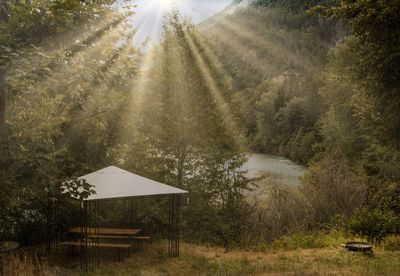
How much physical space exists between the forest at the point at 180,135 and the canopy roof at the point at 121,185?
0.56 metres

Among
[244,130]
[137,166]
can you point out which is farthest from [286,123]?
[137,166]

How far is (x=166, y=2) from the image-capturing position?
22156 millimetres

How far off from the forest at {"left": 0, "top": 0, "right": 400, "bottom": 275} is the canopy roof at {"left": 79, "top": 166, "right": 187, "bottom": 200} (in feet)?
1.83

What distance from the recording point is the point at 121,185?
11344 millimetres

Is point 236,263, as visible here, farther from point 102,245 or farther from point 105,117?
point 105,117

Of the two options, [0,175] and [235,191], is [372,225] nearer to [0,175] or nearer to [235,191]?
[235,191]

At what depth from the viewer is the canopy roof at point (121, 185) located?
1095cm

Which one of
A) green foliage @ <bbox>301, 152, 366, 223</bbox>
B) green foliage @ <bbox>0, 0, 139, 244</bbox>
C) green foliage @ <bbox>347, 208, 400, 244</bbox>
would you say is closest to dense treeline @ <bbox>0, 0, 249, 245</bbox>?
green foliage @ <bbox>0, 0, 139, 244</bbox>

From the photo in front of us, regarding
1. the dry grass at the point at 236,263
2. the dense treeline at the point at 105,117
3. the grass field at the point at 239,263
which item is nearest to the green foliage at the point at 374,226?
the grass field at the point at 239,263

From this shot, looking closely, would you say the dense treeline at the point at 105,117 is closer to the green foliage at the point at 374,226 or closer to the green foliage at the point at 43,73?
the green foliage at the point at 43,73

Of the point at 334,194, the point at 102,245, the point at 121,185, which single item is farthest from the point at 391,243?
the point at 102,245

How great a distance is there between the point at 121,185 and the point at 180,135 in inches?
343

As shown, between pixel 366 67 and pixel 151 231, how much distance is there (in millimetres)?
9504

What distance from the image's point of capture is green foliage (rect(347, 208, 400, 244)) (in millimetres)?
14992
